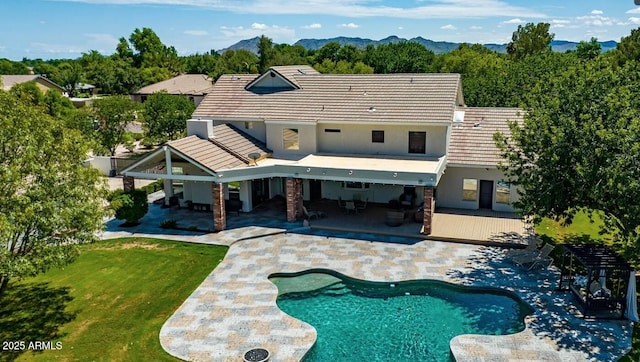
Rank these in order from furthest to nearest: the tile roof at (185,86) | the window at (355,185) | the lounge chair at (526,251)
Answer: the tile roof at (185,86), the window at (355,185), the lounge chair at (526,251)

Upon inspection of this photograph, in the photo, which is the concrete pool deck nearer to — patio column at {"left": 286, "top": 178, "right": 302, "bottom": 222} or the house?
patio column at {"left": 286, "top": 178, "right": 302, "bottom": 222}

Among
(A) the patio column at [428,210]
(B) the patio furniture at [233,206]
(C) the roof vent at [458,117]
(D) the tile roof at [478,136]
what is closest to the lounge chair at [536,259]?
(A) the patio column at [428,210]

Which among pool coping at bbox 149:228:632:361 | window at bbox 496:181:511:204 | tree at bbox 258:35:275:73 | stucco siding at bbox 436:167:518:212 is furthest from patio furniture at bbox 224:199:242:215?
tree at bbox 258:35:275:73

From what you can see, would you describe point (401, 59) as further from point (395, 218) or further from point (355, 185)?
point (395, 218)

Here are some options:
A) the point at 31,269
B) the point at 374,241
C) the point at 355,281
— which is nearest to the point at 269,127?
the point at 374,241

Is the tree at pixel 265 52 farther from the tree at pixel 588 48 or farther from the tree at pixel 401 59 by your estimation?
the tree at pixel 588 48

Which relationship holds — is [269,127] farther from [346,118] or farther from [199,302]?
[199,302]

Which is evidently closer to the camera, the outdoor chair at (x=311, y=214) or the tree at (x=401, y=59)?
the outdoor chair at (x=311, y=214)
